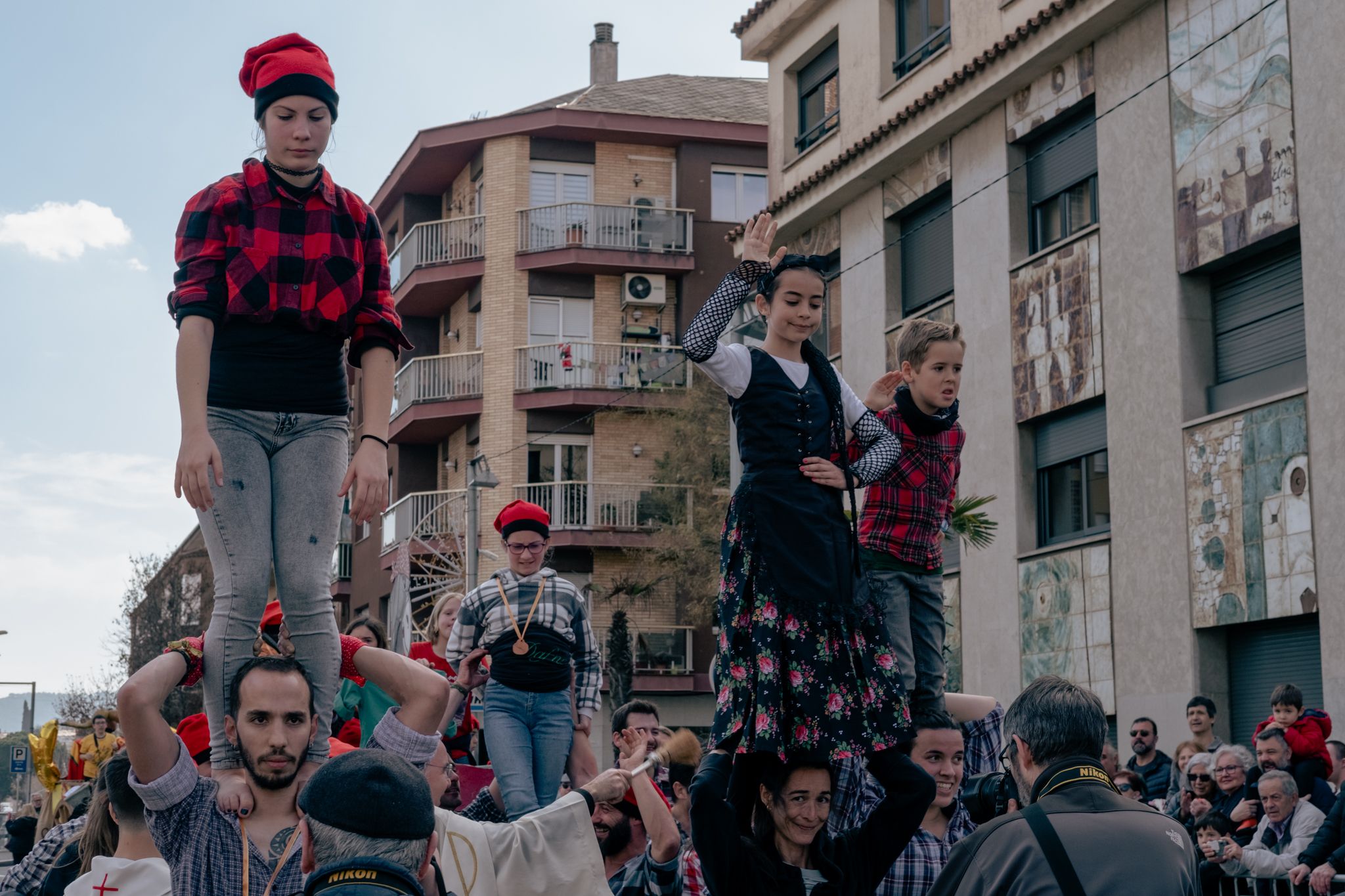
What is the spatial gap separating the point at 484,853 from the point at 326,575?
1091mm

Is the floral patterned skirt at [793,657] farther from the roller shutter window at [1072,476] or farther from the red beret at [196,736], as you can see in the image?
the roller shutter window at [1072,476]

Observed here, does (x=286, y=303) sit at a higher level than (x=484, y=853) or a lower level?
higher

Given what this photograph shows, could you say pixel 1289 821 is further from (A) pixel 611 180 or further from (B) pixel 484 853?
(A) pixel 611 180

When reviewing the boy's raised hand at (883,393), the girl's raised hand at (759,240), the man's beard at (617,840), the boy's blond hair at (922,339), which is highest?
the girl's raised hand at (759,240)

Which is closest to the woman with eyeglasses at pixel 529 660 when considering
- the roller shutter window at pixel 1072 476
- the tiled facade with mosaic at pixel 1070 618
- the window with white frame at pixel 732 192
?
the tiled facade with mosaic at pixel 1070 618

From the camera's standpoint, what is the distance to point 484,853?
5.45 m

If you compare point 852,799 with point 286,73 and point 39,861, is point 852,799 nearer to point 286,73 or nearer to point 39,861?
point 286,73

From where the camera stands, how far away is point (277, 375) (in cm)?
532

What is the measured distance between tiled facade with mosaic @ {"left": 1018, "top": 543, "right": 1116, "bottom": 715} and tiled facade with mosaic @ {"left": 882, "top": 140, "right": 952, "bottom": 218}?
572cm

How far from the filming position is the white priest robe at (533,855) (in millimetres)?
5422

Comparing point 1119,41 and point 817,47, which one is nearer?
point 1119,41

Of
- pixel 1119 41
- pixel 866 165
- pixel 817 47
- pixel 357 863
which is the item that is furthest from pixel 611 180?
pixel 357 863

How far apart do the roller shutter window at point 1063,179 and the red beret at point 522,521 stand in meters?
11.9

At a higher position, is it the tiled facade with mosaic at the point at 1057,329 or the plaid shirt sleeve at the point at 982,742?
the tiled facade with mosaic at the point at 1057,329
